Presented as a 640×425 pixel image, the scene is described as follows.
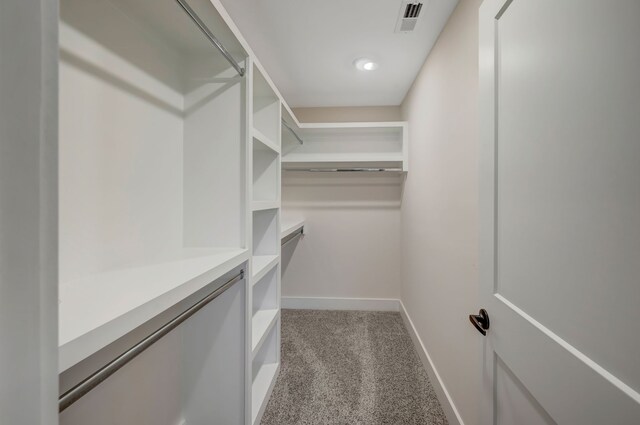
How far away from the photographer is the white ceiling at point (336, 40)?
1436 millimetres

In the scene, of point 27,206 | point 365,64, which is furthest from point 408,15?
point 27,206

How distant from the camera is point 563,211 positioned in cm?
59

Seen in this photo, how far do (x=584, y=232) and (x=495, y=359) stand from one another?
519 millimetres

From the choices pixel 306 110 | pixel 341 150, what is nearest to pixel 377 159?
pixel 341 150

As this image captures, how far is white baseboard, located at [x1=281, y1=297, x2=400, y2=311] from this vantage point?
296cm

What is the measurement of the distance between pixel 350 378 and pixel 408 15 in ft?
7.37

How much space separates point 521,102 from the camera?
28.2 inches

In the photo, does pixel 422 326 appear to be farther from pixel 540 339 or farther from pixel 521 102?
pixel 521 102

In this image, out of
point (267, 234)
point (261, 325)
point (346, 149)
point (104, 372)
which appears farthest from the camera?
point (346, 149)

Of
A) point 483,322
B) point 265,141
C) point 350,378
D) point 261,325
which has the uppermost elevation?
point 265,141

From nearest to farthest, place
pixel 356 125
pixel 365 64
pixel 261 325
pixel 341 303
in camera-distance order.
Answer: pixel 261 325, pixel 365 64, pixel 356 125, pixel 341 303

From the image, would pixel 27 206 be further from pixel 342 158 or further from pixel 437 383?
pixel 342 158

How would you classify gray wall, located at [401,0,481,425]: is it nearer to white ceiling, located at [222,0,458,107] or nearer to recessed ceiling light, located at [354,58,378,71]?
white ceiling, located at [222,0,458,107]

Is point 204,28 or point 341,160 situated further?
point 341,160
